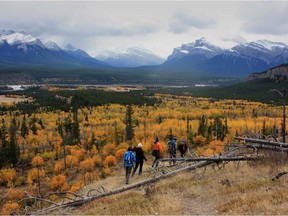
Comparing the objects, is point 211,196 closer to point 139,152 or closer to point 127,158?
point 127,158

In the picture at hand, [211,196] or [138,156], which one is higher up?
[211,196]

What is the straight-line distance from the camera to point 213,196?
43.5 feet

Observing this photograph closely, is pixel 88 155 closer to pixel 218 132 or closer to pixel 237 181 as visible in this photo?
pixel 218 132

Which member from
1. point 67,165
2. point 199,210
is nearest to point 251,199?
point 199,210

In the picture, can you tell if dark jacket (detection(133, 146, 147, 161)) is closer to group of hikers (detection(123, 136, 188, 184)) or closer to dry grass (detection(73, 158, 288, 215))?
group of hikers (detection(123, 136, 188, 184))

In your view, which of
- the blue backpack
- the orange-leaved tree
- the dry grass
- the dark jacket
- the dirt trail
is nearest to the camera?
the dry grass

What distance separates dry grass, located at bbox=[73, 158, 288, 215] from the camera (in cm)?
1108

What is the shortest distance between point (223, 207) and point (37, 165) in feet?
155

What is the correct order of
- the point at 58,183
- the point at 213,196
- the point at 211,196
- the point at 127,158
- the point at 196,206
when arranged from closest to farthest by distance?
1. the point at 196,206
2. the point at 213,196
3. the point at 211,196
4. the point at 127,158
5. the point at 58,183

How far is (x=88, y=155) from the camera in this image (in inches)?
2224

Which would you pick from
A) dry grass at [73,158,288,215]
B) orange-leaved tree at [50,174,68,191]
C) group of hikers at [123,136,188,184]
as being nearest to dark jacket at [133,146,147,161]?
group of hikers at [123,136,188,184]

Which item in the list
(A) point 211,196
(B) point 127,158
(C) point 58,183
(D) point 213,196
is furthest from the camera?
(C) point 58,183

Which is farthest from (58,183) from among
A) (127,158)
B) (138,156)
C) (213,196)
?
(213,196)

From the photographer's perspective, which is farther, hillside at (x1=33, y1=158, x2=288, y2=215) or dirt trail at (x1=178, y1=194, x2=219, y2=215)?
dirt trail at (x1=178, y1=194, x2=219, y2=215)
